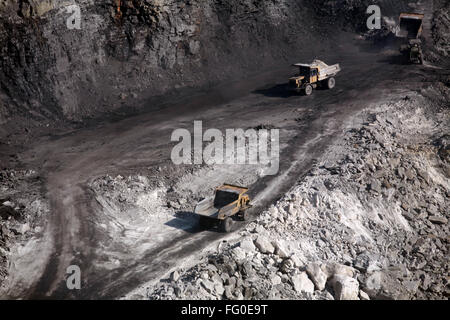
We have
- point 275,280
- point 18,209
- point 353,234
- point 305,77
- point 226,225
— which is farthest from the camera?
point 305,77

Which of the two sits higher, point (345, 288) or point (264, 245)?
point (264, 245)

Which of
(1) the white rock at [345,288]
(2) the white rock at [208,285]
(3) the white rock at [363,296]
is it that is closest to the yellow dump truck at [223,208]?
(2) the white rock at [208,285]

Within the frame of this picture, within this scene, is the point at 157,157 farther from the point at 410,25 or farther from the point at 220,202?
the point at 410,25

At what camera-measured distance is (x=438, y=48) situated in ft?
125

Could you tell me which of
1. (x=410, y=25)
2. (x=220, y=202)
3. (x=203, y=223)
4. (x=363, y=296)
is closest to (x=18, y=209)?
(x=203, y=223)

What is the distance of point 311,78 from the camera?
3200cm

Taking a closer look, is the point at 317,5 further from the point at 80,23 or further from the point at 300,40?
the point at 80,23

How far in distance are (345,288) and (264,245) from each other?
10.9 ft

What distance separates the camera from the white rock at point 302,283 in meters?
17.2

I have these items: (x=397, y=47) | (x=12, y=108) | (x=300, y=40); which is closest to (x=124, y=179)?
(x=12, y=108)

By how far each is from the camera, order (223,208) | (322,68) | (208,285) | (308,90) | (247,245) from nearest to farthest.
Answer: (208,285) < (247,245) < (223,208) < (308,90) < (322,68)

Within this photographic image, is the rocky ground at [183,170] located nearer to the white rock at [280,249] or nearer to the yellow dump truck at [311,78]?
the white rock at [280,249]

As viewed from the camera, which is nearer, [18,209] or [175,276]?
[175,276]

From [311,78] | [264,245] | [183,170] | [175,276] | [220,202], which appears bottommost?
[175,276]
